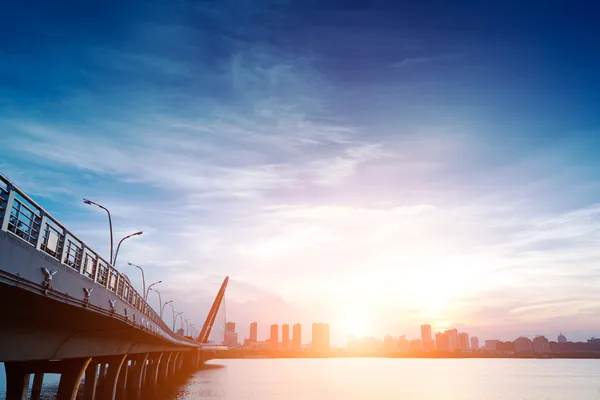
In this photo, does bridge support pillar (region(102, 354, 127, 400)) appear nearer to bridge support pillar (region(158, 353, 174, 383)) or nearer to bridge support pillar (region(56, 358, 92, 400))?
bridge support pillar (region(56, 358, 92, 400))

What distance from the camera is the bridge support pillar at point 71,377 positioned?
1230 inches

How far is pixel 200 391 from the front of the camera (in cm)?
7175

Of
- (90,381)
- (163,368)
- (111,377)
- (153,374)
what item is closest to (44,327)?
(90,381)

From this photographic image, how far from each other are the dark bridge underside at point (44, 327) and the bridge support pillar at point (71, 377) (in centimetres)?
501

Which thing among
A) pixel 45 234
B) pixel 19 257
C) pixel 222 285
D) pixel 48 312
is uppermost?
pixel 222 285

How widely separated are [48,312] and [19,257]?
5091mm

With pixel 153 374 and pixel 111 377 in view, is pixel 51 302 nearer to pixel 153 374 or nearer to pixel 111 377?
pixel 111 377

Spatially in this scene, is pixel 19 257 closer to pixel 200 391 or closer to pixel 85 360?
pixel 85 360

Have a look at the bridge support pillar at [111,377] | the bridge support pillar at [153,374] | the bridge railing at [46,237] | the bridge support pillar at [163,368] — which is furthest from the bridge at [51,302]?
the bridge support pillar at [163,368]

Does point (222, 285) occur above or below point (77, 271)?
above

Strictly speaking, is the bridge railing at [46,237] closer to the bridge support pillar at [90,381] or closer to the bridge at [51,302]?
the bridge at [51,302]

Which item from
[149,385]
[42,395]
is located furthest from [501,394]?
[42,395]

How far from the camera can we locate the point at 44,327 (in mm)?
18984

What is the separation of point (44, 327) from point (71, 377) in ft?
50.0
